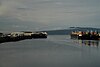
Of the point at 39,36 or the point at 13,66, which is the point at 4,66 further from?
the point at 39,36

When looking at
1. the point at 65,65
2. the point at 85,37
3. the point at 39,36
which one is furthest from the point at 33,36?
the point at 65,65

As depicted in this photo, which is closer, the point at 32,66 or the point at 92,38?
the point at 32,66

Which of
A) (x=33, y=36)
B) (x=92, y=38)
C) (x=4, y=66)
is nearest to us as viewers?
(x=4, y=66)

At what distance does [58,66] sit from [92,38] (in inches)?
4616

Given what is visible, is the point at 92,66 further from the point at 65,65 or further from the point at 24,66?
the point at 24,66

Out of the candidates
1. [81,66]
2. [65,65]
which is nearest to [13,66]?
[65,65]

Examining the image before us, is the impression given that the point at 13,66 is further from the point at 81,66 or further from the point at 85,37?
the point at 85,37

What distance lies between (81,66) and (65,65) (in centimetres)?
189

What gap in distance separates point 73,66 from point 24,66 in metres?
5.59

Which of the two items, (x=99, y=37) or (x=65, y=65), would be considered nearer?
(x=65, y=65)

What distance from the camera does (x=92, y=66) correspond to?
25109 mm

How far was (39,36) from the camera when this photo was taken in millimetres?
180250

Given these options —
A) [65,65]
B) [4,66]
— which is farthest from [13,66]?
[65,65]

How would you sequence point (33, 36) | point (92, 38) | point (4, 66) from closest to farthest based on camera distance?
point (4, 66)
point (92, 38)
point (33, 36)
